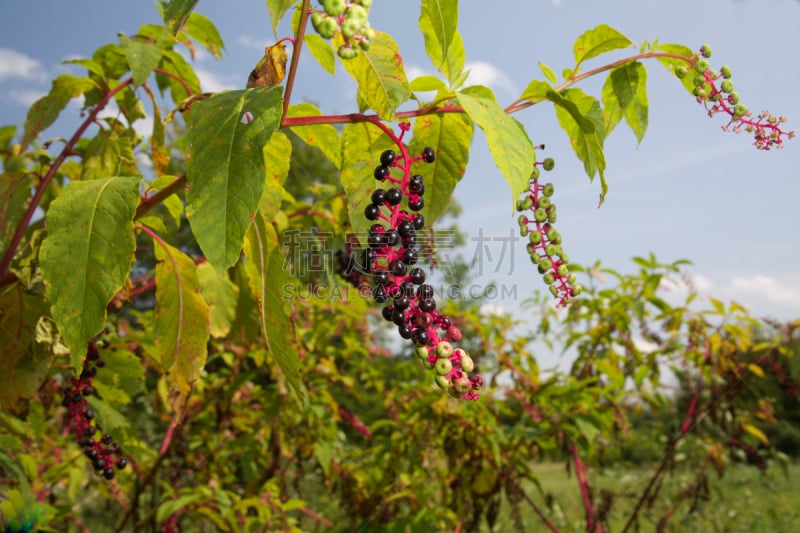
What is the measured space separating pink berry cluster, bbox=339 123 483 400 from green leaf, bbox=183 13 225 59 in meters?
1.41

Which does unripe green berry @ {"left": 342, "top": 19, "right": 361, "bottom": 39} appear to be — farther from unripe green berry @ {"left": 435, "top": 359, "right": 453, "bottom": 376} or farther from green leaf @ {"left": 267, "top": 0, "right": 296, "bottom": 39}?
unripe green berry @ {"left": 435, "top": 359, "right": 453, "bottom": 376}

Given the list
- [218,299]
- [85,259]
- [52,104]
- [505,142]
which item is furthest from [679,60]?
[52,104]

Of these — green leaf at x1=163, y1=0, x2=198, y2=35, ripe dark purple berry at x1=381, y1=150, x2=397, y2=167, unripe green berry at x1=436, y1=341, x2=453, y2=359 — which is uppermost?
green leaf at x1=163, y1=0, x2=198, y2=35

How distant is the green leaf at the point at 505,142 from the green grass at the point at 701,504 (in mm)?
3956

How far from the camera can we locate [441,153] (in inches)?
50.4

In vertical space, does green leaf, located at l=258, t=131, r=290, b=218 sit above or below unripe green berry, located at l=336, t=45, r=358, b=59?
below

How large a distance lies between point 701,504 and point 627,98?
4075 mm

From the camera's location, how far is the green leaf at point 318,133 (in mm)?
1210

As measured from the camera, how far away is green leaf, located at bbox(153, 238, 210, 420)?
1478 mm

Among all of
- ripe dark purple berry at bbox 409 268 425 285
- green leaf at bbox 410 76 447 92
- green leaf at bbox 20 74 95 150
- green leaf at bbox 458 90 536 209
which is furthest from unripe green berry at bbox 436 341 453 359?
green leaf at bbox 20 74 95 150

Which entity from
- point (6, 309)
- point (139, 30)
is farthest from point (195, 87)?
point (6, 309)

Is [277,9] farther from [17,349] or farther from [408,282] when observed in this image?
[17,349]

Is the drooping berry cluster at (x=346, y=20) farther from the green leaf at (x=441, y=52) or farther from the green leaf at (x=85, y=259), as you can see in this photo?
the green leaf at (x=85, y=259)

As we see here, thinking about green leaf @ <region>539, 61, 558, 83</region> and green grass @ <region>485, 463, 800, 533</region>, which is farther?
green grass @ <region>485, 463, 800, 533</region>
